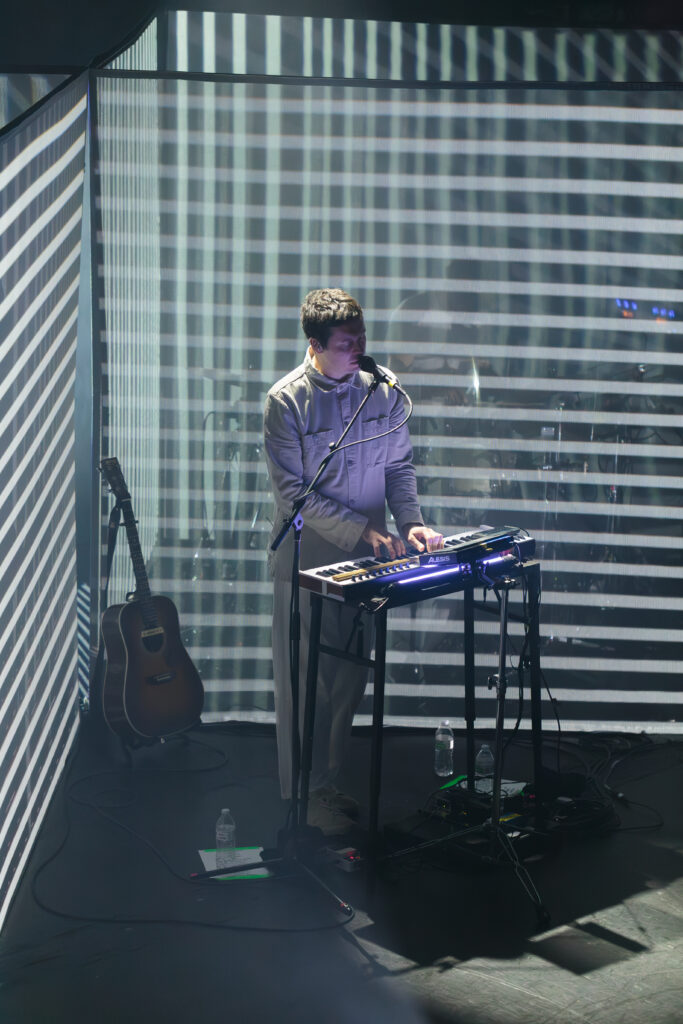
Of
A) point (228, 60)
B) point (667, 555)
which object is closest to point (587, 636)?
point (667, 555)

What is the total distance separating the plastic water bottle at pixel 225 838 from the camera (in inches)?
124

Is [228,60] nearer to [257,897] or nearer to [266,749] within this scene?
[266,749]

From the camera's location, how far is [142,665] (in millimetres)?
3963

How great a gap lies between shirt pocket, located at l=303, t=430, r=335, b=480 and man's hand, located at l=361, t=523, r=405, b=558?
10.7 inches

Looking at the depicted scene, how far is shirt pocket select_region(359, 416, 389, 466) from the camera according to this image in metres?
3.38

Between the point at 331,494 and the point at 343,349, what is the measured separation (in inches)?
19.9

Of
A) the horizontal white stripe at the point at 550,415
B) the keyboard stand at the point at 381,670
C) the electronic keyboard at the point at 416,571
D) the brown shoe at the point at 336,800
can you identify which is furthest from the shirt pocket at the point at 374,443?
the brown shoe at the point at 336,800

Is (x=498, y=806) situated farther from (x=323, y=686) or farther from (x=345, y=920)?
(x=323, y=686)

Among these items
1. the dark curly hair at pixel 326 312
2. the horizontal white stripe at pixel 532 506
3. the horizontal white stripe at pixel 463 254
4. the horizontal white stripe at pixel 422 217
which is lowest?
the horizontal white stripe at pixel 532 506

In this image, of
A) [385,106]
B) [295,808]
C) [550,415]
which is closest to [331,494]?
[295,808]

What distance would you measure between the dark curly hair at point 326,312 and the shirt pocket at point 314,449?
314mm

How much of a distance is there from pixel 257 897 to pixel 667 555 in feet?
7.99

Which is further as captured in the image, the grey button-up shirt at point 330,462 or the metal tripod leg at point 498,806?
the grey button-up shirt at point 330,462

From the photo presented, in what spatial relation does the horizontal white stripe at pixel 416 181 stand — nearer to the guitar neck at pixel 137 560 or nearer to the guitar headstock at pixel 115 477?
the guitar headstock at pixel 115 477
